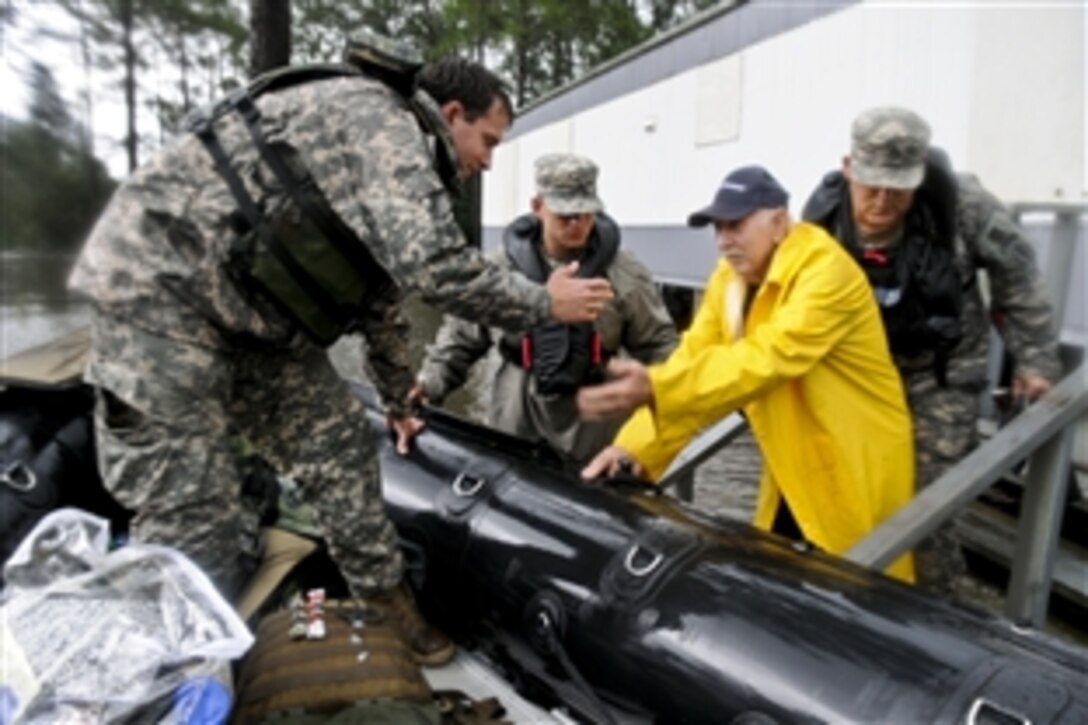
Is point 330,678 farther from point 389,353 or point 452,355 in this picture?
point 452,355

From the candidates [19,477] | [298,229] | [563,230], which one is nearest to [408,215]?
[298,229]

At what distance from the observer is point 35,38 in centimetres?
539

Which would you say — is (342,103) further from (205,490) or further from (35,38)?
(35,38)

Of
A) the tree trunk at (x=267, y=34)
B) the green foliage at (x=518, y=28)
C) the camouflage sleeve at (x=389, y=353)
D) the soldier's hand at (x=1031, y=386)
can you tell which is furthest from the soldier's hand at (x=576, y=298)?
the green foliage at (x=518, y=28)

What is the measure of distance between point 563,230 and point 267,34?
11.0 feet

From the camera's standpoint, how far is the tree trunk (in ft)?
16.8

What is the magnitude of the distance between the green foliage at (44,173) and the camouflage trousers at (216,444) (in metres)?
3.99

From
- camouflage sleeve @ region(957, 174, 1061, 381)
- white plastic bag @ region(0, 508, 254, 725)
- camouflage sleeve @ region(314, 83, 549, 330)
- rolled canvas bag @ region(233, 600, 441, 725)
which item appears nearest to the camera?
white plastic bag @ region(0, 508, 254, 725)

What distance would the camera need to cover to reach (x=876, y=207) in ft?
7.28

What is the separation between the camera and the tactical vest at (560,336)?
8.73 feet

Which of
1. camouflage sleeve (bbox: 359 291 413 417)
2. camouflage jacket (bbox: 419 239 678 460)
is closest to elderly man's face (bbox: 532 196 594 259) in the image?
camouflage jacket (bbox: 419 239 678 460)

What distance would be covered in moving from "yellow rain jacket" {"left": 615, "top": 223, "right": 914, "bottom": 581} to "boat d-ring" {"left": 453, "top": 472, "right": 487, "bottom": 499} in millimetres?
414

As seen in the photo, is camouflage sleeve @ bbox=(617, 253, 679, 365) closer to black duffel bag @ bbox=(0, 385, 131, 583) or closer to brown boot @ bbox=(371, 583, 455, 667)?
brown boot @ bbox=(371, 583, 455, 667)

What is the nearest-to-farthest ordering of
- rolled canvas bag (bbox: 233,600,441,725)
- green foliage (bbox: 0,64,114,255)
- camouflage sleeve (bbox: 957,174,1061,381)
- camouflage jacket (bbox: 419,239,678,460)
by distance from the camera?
1. rolled canvas bag (bbox: 233,600,441,725)
2. camouflage sleeve (bbox: 957,174,1061,381)
3. camouflage jacket (bbox: 419,239,678,460)
4. green foliage (bbox: 0,64,114,255)
